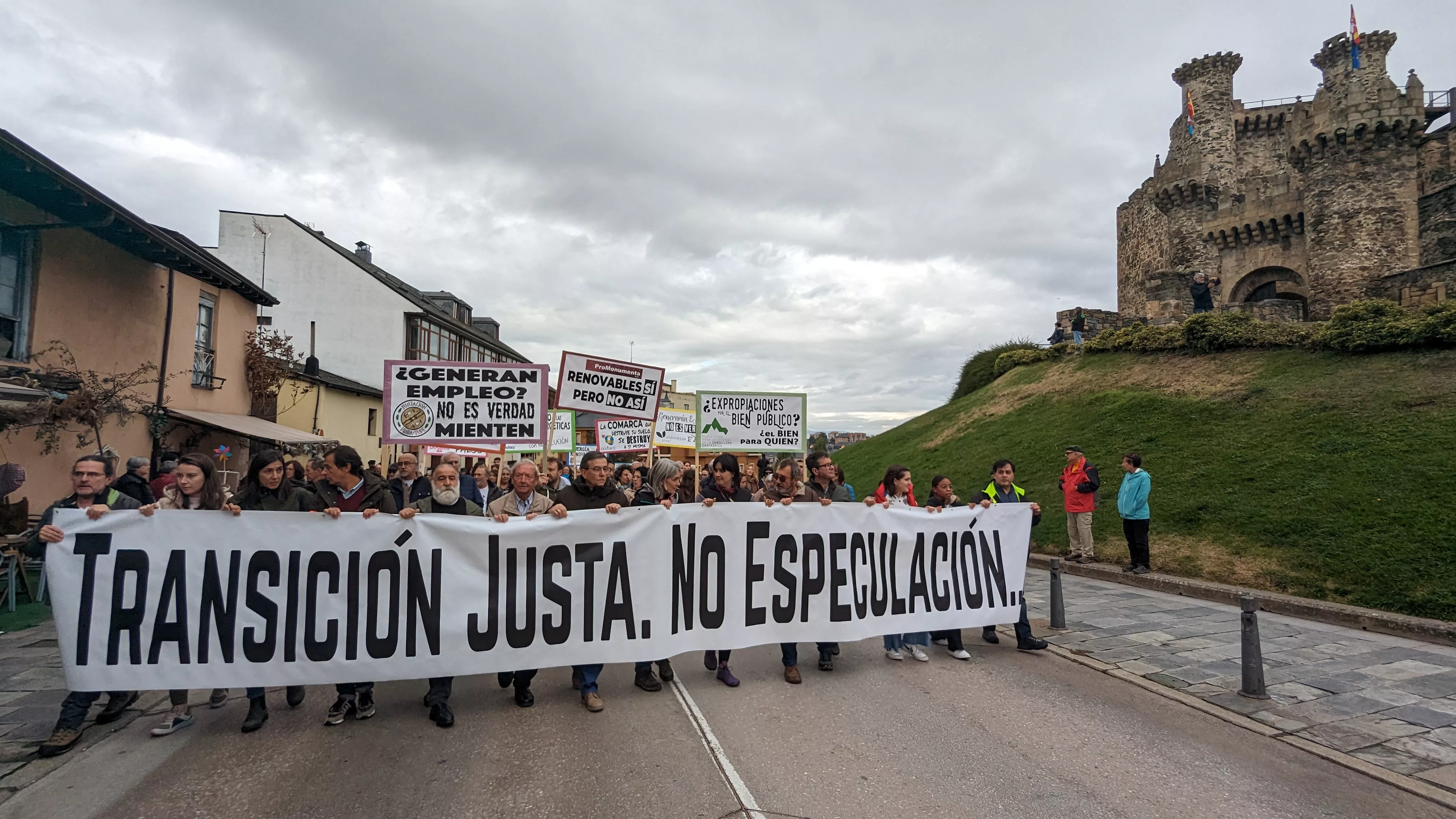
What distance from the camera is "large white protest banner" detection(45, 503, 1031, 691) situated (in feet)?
15.4

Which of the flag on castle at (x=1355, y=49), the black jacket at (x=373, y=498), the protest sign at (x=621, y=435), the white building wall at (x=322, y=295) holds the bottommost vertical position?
the black jacket at (x=373, y=498)

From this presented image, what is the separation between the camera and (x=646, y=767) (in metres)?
4.29

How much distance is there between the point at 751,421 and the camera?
1164cm

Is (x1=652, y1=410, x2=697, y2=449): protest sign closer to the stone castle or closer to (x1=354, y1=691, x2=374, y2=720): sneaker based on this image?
(x1=354, y1=691, x2=374, y2=720): sneaker

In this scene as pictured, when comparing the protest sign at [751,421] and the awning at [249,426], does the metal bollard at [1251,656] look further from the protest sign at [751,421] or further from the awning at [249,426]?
the awning at [249,426]

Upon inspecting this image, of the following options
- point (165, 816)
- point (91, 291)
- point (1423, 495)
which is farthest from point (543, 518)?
point (1423, 495)

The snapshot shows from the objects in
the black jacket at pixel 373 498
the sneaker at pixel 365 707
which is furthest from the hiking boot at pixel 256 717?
the black jacket at pixel 373 498

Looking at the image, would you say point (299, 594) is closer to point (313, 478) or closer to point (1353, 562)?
point (313, 478)

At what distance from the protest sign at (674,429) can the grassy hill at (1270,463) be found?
6553 millimetres

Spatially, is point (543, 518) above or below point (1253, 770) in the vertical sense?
above

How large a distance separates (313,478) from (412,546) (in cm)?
216

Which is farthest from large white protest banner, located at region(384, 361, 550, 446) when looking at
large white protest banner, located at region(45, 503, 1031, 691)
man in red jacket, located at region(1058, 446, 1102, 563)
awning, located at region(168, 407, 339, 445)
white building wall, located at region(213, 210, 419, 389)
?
white building wall, located at region(213, 210, 419, 389)

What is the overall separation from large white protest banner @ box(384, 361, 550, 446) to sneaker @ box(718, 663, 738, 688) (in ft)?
12.5

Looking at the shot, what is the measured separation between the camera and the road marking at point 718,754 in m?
3.81
